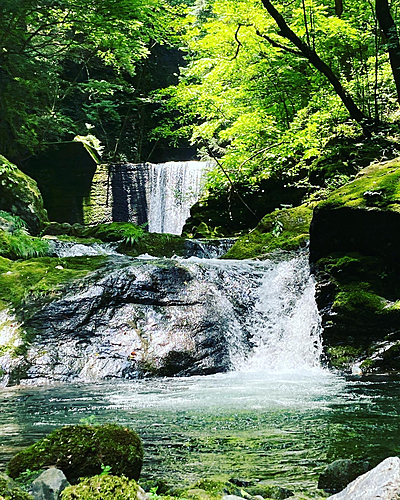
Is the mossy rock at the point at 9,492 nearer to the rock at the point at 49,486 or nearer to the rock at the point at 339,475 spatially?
the rock at the point at 49,486

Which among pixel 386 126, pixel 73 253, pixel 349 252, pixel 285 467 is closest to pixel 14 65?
pixel 73 253

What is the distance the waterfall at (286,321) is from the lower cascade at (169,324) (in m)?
0.02

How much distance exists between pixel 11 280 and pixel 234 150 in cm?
729

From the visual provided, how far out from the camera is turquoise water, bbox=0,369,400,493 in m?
2.73

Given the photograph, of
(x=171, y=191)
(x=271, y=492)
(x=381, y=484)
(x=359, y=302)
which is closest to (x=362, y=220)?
(x=359, y=302)

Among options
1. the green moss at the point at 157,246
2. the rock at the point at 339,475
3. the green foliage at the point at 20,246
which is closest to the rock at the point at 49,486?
the rock at the point at 339,475

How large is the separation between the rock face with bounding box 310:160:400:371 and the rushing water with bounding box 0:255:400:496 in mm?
392

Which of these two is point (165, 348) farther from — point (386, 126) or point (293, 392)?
point (386, 126)

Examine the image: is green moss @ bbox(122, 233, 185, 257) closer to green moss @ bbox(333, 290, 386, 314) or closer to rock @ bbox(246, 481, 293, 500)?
green moss @ bbox(333, 290, 386, 314)

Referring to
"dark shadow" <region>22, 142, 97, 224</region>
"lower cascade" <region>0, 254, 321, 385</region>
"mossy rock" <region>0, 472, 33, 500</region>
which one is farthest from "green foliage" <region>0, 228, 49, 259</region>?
"dark shadow" <region>22, 142, 97, 224</region>

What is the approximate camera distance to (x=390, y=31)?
8.88 meters

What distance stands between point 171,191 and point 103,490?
57.9ft

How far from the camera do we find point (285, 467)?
8.80 ft

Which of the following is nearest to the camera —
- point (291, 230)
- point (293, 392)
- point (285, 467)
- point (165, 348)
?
point (285, 467)
